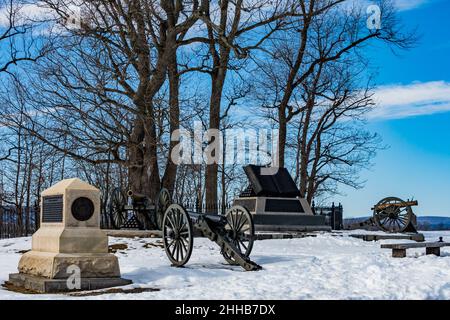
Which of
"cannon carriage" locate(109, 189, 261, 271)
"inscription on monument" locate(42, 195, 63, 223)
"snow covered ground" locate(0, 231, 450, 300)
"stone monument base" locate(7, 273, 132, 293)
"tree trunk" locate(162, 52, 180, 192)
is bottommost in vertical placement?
"stone monument base" locate(7, 273, 132, 293)

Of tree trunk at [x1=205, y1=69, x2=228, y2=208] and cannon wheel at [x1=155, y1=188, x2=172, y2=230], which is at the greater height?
tree trunk at [x1=205, y1=69, x2=228, y2=208]

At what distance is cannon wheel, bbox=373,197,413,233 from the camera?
80.5 ft

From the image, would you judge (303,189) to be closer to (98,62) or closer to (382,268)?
(98,62)

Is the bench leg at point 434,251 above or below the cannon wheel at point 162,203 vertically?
below

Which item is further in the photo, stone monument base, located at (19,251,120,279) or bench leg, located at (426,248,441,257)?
bench leg, located at (426,248,441,257)

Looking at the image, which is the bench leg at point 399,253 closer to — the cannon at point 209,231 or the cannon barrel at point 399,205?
the cannon at point 209,231

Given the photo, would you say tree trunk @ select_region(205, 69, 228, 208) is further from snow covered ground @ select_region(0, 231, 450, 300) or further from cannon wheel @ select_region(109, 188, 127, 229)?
snow covered ground @ select_region(0, 231, 450, 300)

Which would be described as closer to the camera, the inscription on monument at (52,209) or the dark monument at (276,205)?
the inscription on monument at (52,209)

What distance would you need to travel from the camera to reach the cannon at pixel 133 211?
20.5 meters

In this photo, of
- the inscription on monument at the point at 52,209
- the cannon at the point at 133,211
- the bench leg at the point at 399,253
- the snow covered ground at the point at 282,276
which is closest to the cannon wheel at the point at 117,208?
the cannon at the point at 133,211

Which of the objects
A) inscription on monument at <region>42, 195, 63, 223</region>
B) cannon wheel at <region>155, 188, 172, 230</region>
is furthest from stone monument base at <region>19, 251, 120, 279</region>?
cannon wheel at <region>155, 188, 172, 230</region>

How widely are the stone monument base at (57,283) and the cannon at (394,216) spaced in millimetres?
15654

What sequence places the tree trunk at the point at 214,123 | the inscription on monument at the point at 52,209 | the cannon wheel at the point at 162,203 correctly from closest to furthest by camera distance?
the inscription on monument at the point at 52,209, the cannon wheel at the point at 162,203, the tree trunk at the point at 214,123
